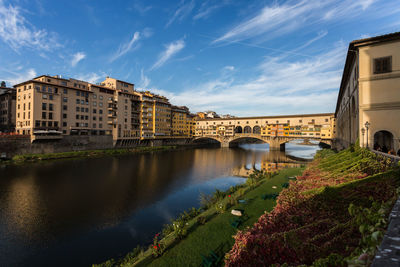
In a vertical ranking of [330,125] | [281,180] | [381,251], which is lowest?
[281,180]

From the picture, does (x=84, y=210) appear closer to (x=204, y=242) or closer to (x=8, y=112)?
(x=204, y=242)

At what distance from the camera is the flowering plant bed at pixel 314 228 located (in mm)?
5887

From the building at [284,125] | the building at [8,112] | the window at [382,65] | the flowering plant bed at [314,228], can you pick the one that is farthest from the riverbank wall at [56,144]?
the window at [382,65]

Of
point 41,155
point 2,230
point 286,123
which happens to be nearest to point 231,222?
point 2,230

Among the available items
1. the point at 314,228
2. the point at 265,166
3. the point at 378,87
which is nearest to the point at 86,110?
the point at 265,166

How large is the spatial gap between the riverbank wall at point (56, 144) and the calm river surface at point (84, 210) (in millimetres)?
14125

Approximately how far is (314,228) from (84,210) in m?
19.5

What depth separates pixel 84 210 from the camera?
1852cm

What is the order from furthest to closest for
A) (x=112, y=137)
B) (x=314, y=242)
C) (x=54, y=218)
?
1. (x=112, y=137)
2. (x=54, y=218)
3. (x=314, y=242)

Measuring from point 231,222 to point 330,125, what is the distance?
8370 cm

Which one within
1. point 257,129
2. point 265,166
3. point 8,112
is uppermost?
point 8,112

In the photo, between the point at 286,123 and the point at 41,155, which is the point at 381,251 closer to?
the point at 41,155

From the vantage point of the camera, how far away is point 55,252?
12281 mm

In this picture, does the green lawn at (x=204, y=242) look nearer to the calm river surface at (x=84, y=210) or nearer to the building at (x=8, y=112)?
the calm river surface at (x=84, y=210)
